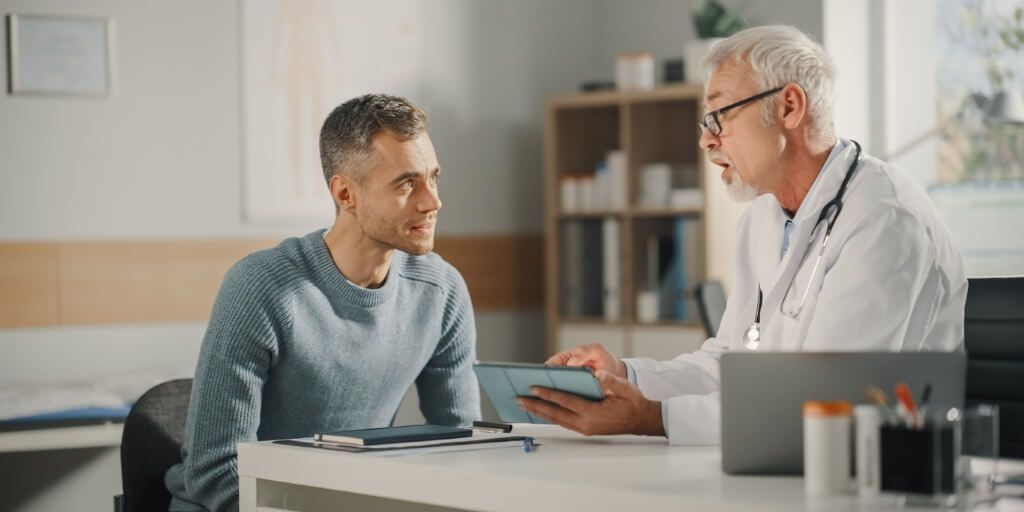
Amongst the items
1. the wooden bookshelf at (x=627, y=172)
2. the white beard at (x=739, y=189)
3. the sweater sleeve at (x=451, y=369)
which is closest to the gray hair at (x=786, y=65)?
the white beard at (x=739, y=189)

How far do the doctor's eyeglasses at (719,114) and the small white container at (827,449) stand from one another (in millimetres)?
867

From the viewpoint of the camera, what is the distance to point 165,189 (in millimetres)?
4449

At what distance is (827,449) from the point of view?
5.16 feet

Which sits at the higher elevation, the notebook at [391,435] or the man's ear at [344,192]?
the man's ear at [344,192]

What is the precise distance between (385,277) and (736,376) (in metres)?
1.08

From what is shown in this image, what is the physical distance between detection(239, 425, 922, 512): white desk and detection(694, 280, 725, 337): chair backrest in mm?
1973

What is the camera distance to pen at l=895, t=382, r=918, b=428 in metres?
1.54

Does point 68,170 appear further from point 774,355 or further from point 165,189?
point 774,355

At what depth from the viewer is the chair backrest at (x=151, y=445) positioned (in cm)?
248

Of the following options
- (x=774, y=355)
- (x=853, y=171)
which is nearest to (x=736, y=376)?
(x=774, y=355)

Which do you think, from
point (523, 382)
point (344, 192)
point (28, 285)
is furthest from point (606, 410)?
point (28, 285)

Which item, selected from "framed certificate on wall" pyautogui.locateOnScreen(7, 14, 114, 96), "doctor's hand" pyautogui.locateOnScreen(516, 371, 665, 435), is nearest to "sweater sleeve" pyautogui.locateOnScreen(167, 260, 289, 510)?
"doctor's hand" pyautogui.locateOnScreen(516, 371, 665, 435)

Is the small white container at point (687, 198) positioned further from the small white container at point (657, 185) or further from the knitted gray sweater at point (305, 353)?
the knitted gray sweater at point (305, 353)

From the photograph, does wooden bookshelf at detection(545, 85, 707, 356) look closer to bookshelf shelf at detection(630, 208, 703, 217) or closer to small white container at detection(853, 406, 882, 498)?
bookshelf shelf at detection(630, 208, 703, 217)
